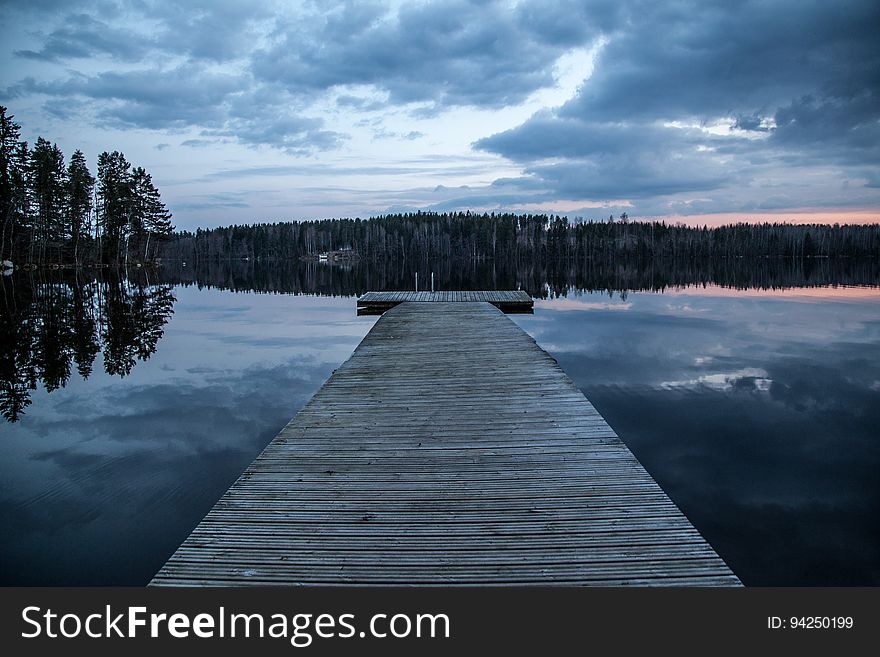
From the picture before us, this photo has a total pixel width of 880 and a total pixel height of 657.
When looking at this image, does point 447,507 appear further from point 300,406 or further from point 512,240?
point 512,240

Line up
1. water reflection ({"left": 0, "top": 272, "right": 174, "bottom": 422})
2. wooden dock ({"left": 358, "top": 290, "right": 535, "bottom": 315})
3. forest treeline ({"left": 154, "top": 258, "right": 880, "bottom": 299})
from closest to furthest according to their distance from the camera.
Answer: water reflection ({"left": 0, "top": 272, "right": 174, "bottom": 422}) → wooden dock ({"left": 358, "top": 290, "right": 535, "bottom": 315}) → forest treeline ({"left": 154, "top": 258, "right": 880, "bottom": 299})

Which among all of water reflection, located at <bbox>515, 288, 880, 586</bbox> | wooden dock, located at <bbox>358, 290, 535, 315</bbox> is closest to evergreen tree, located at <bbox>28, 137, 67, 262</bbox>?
wooden dock, located at <bbox>358, 290, 535, 315</bbox>

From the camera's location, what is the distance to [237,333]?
20.0 meters

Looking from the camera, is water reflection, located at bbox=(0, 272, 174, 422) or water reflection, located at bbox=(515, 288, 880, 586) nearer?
water reflection, located at bbox=(515, 288, 880, 586)

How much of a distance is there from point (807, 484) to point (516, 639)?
220 inches

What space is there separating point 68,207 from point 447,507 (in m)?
62.4

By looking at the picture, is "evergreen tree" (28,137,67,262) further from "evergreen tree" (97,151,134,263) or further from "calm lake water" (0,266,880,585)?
"calm lake water" (0,266,880,585)

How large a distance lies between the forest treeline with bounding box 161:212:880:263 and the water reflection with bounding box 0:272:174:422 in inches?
3881

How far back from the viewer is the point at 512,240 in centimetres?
12619

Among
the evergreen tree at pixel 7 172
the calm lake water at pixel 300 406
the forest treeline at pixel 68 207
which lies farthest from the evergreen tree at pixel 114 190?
the calm lake water at pixel 300 406

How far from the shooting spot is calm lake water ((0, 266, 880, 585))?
17.9ft

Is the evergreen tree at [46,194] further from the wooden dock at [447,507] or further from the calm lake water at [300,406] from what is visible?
the wooden dock at [447,507]

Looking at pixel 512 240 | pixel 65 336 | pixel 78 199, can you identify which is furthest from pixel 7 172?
pixel 512 240

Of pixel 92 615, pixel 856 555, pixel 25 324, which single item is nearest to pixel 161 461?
pixel 92 615
